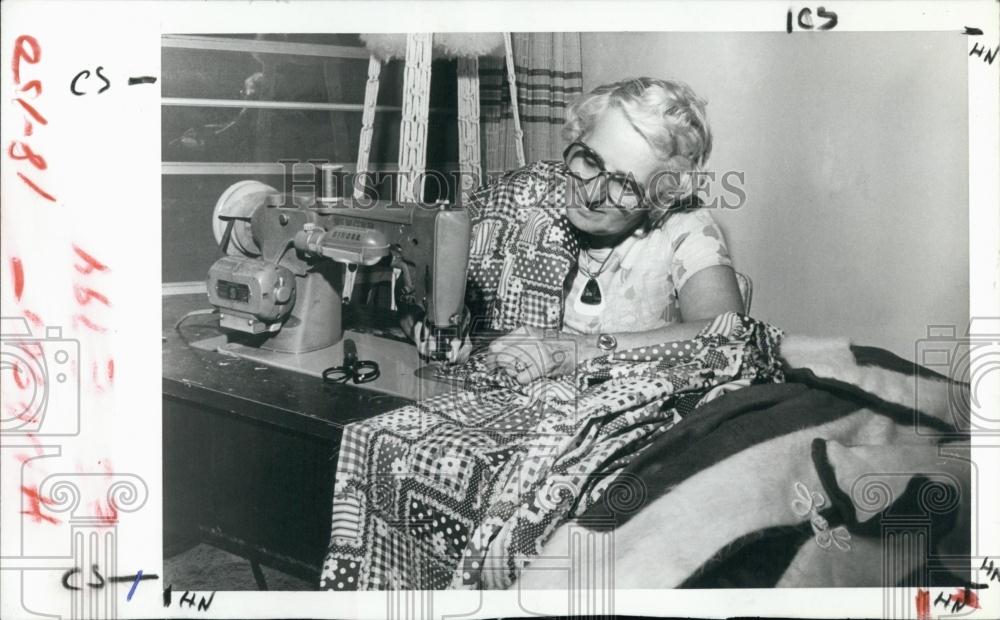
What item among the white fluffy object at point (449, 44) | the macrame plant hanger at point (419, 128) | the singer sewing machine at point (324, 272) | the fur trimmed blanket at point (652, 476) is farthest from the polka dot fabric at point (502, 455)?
the white fluffy object at point (449, 44)

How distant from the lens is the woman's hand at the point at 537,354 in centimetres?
161

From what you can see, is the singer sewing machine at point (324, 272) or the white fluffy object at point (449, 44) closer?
the singer sewing machine at point (324, 272)

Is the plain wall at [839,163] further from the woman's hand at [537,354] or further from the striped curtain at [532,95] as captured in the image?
the woman's hand at [537,354]

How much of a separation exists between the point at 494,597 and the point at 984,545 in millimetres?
946

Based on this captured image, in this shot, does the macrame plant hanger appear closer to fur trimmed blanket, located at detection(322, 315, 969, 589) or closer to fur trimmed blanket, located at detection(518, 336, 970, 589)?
fur trimmed blanket, located at detection(322, 315, 969, 589)

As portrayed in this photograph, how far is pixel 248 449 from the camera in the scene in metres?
1.62

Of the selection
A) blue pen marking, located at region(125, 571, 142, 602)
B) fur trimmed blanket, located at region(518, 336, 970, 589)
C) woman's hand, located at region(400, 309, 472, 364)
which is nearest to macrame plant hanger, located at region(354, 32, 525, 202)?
woman's hand, located at region(400, 309, 472, 364)

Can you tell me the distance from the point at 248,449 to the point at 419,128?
2.21 ft

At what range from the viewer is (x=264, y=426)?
1564 mm

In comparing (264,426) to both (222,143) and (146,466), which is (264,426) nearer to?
(146,466)

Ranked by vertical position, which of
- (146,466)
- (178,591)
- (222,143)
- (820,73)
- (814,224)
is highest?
(820,73)

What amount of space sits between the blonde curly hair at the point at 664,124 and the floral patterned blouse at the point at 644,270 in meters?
0.04

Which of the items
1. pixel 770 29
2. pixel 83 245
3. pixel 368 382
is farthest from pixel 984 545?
pixel 83 245

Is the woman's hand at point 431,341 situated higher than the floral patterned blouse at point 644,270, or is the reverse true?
the floral patterned blouse at point 644,270
